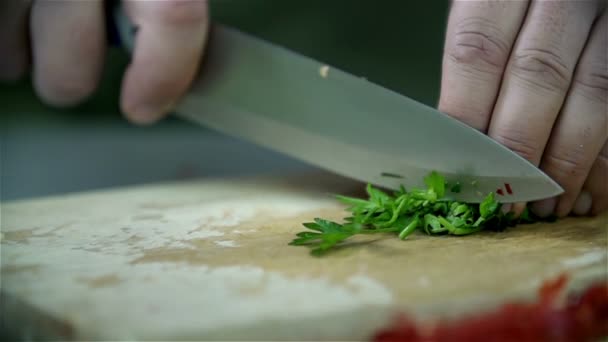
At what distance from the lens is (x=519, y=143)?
4.71 feet

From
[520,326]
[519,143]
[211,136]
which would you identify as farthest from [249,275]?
[211,136]

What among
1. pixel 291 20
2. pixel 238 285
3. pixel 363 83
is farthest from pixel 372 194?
pixel 291 20

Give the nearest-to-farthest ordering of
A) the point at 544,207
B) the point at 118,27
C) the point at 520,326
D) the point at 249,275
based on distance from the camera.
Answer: the point at 520,326, the point at 249,275, the point at 544,207, the point at 118,27

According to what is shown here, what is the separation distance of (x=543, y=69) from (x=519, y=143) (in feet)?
0.56

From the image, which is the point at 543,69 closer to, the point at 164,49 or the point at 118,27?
the point at 164,49

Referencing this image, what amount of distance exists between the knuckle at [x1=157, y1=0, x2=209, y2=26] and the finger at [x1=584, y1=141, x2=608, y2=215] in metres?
1.09

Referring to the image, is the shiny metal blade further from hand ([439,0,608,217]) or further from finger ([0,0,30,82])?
finger ([0,0,30,82])

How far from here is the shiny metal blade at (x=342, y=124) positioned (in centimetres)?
144

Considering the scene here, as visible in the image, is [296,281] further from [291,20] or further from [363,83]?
[291,20]

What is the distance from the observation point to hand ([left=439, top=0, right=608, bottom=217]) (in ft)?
4.70

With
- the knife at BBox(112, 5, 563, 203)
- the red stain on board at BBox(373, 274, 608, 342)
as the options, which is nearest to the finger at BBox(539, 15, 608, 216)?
the knife at BBox(112, 5, 563, 203)

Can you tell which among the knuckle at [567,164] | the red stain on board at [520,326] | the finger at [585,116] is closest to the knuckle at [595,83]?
the finger at [585,116]

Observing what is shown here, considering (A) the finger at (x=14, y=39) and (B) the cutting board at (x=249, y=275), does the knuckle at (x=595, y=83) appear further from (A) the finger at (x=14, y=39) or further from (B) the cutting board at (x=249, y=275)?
(A) the finger at (x=14, y=39)

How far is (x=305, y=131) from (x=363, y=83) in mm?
262
